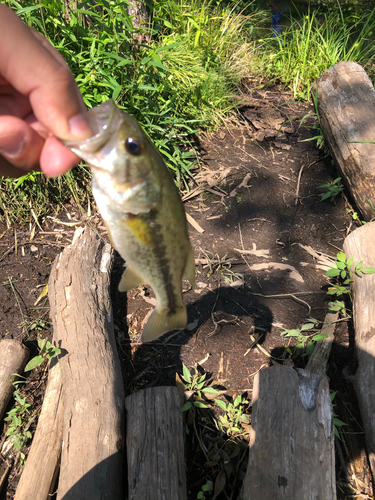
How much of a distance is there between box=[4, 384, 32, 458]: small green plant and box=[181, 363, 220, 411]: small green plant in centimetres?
119

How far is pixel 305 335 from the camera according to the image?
3.25m

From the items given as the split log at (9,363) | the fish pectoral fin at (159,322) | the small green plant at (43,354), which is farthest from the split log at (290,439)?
the split log at (9,363)

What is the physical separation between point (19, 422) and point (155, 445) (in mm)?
1161

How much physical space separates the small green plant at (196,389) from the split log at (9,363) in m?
1.31

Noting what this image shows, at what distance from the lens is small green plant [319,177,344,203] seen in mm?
4465

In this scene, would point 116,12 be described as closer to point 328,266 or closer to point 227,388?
point 328,266

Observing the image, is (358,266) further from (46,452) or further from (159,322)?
(46,452)

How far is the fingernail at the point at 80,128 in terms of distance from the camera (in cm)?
141

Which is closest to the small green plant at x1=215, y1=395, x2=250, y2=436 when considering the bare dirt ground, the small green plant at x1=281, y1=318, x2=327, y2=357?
the bare dirt ground

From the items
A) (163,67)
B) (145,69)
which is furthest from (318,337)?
(145,69)

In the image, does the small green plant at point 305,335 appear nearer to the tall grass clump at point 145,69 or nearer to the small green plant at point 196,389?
the small green plant at point 196,389

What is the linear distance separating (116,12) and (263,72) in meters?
3.43

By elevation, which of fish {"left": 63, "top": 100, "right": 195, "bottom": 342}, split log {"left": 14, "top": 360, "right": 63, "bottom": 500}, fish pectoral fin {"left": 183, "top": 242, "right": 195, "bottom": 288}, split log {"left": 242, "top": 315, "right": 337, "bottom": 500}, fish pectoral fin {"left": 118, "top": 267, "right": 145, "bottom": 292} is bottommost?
split log {"left": 242, "top": 315, "right": 337, "bottom": 500}

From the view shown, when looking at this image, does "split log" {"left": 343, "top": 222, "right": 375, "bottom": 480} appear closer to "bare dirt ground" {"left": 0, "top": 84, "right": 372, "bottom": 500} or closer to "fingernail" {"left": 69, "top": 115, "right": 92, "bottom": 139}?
"bare dirt ground" {"left": 0, "top": 84, "right": 372, "bottom": 500}
